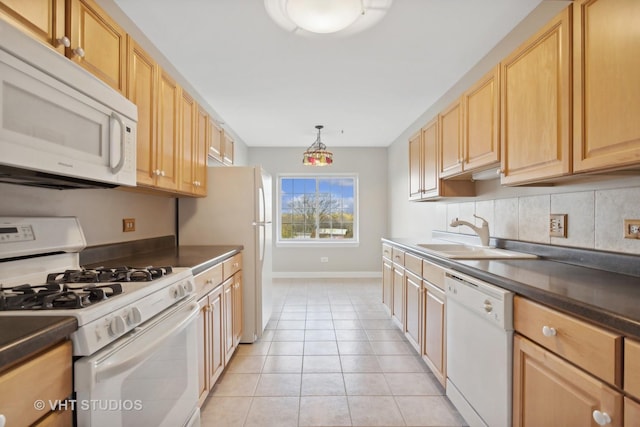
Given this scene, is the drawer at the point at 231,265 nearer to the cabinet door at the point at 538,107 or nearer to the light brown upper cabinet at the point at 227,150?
the light brown upper cabinet at the point at 227,150

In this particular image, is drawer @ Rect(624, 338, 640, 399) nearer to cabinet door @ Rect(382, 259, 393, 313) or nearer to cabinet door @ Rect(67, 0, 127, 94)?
cabinet door @ Rect(67, 0, 127, 94)

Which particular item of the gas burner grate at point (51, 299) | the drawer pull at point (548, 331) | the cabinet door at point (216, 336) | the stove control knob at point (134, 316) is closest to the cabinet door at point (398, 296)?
the cabinet door at point (216, 336)

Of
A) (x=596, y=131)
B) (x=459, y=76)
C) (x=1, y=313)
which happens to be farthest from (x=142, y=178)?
(x=459, y=76)

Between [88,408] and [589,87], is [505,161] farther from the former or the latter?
[88,408]

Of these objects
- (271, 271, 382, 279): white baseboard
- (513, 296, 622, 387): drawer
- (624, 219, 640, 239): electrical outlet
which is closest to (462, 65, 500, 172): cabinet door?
(624, 219, 640, 239): electrical outlet

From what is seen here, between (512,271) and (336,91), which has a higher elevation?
(336,91)

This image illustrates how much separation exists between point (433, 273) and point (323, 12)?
168 cm

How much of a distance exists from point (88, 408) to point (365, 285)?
4.48 m

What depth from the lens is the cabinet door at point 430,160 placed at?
8.97ft

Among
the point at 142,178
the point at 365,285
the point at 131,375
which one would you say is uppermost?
the point at 142,178

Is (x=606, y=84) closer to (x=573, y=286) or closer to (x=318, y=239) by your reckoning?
(x=573, y=286)

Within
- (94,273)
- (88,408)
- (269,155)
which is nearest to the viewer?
(88,408)

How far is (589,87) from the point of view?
123 centimetres

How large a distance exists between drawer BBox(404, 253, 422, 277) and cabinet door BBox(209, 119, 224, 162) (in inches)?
84.6
